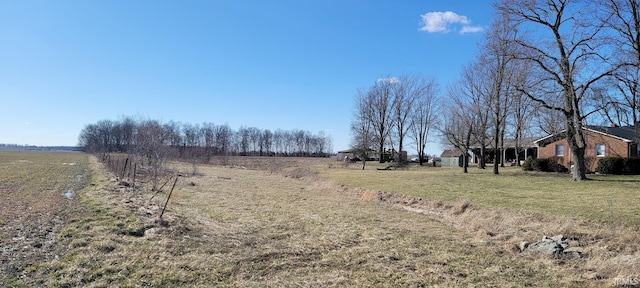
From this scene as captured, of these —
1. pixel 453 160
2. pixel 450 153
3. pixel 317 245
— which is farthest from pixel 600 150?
pixel 450 153

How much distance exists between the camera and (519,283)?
19.5ft

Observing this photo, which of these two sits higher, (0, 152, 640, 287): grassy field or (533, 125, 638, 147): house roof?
(533, 125, 638, 147): house roof

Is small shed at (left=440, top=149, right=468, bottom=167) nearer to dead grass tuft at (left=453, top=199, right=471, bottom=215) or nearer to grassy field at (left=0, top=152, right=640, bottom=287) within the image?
dead grass tuft at (left=453, top=199, right=471, bottom=215)

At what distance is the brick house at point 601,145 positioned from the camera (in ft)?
97.3

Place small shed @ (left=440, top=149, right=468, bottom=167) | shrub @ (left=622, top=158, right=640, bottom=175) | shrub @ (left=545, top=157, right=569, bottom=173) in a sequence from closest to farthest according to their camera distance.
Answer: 1. shrub @ (left=622, top=158, right=640, bottom=175)
2. shrub @ (left=545, top=157, right=569, bottom=173)
3. small shed @ (left=440, top=149, right=468, bottom=167)

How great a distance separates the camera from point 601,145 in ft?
102

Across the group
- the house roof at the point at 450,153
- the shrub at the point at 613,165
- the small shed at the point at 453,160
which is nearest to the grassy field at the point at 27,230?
the shrub at the point at 613,165

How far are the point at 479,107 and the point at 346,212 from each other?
2263 cm

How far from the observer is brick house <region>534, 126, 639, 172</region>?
29.7 meters

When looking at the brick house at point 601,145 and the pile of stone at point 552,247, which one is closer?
the pile of stone at point 552,247

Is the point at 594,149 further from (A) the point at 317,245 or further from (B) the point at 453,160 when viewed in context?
(A) the point at 317,245

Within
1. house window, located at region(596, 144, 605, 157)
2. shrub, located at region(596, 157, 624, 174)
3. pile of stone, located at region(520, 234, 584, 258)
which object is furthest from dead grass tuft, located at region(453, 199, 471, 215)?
house window, located at region(596, 144, 605, 157)

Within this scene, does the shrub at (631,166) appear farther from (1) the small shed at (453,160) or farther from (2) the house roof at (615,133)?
(1) the small shed at (453,160)

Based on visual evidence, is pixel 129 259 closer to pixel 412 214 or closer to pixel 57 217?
pixel 57 217
